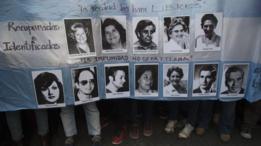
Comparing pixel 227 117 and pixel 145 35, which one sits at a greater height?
pixel 145 35

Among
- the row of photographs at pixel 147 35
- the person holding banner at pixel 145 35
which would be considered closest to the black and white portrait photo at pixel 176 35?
the row of photographs at pixel 147 35

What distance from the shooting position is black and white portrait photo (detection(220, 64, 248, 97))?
2709mm

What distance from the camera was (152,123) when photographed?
3418 millimetres

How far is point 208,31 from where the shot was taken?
8.54ft

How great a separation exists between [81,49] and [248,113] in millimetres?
1924

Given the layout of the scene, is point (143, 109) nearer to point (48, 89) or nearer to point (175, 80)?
point (175, 80)

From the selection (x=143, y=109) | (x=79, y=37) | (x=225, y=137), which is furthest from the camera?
(x=143, y=109)

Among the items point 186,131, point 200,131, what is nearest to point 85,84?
point 186,131

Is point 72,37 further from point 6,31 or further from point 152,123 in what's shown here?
point 152,123

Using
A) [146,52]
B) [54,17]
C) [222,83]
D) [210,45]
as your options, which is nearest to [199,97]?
[222,83]

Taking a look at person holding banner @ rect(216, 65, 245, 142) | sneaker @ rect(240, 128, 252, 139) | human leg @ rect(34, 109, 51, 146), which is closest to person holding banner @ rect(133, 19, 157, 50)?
person holding banner @ rect(216, 65, 245, 142)

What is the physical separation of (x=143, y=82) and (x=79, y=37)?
29.3 inches

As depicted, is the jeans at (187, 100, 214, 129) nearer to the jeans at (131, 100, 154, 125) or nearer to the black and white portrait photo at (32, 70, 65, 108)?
the jeans at (131, 100, 154, 125)

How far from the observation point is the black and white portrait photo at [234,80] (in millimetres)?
2709
